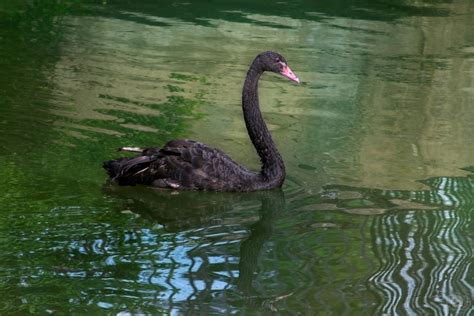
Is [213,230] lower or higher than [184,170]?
lower

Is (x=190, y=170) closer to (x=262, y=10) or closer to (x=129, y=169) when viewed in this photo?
(x=129, y=169)

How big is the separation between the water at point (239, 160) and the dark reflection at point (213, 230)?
2 centimetres

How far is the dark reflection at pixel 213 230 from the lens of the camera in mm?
5594

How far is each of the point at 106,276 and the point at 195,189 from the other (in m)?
2.04

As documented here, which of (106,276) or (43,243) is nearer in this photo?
(106,276)

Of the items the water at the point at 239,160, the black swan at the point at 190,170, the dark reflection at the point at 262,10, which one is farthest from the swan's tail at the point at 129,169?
the dark reflection at the point at 262,10

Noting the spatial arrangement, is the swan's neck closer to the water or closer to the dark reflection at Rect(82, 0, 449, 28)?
the water

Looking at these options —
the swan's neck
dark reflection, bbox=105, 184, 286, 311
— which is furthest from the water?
the swan's neck

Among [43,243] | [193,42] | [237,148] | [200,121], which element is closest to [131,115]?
[200,121]

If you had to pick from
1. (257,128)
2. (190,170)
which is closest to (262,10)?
(257,128)

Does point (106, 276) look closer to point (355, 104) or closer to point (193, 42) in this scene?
point (355, 104)

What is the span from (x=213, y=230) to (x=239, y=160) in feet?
6.17

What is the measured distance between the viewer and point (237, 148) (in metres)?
8.88

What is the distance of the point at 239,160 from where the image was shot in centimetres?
Answer: 852
